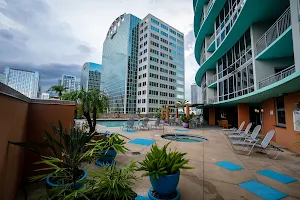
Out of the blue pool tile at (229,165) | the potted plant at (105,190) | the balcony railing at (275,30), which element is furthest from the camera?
the balcony railing at (275,30)

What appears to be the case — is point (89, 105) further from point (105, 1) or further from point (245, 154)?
point (105, 1)

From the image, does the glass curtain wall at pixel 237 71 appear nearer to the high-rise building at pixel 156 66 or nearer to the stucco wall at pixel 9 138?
the stucco wall at pixel 9 138

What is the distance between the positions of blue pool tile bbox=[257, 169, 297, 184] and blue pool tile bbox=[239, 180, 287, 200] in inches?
28.2

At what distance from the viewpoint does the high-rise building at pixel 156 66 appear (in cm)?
4531

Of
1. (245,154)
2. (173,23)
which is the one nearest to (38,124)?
(245,154)

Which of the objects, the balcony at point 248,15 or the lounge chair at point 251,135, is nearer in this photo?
the lounge chair at point 251,135

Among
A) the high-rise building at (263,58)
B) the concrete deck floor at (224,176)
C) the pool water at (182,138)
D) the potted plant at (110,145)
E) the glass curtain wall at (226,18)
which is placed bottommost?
the pool water at (182,138)

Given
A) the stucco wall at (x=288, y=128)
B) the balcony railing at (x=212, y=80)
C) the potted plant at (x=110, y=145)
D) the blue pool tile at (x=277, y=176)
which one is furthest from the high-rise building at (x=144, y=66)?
the potted plant at (x=110, y=145)

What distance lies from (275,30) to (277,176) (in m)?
8.68

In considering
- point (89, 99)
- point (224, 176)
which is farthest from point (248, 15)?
point (89, 99)

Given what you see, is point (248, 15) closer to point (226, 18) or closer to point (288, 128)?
point (226, 18)

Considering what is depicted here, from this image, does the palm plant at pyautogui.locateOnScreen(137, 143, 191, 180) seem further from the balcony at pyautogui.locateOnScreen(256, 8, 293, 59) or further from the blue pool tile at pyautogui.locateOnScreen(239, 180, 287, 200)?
the balcony at pyautogui.locateOnScreen(256, 8, 293, 59)

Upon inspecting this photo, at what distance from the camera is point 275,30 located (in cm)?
799

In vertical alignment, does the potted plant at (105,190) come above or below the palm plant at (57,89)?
below
